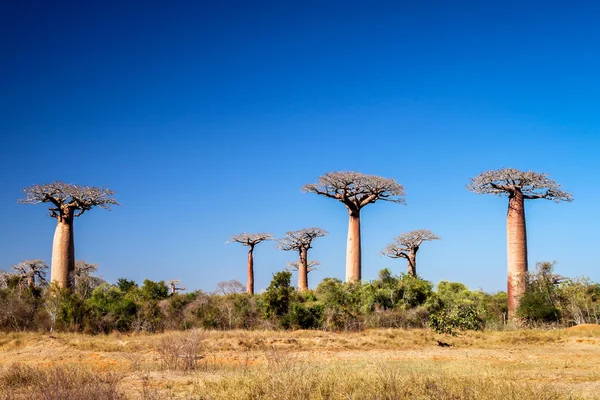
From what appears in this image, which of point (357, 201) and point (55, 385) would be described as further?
point (357, 201)

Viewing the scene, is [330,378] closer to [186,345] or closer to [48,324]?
[186,345]

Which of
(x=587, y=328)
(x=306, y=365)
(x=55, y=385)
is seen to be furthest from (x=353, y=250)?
(x=55, y=385)

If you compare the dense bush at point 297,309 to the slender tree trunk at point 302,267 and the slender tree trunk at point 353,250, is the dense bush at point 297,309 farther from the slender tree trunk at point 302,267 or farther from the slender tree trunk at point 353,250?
the slender tree trunk at point 302,267

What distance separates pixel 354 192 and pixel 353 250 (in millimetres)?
2765

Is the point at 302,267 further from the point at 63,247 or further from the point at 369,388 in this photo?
the point at 369,388

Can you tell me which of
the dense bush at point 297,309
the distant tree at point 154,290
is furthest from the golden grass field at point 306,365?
the distant tree at point 154,290

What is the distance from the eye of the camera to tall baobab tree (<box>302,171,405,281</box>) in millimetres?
27188

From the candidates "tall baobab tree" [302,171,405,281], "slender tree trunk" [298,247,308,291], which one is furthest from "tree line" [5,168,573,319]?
"slender tree trunk" [298,247,308,291]

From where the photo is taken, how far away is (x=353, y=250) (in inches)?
1069

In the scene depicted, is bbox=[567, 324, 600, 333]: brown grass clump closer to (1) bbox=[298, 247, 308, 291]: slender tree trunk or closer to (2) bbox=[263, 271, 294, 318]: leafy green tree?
(2) bbox=[263, 271, 294, 318]: leafy green tree

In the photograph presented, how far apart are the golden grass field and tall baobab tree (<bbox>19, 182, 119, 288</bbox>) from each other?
7.11 meters

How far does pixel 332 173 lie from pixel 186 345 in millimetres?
16786

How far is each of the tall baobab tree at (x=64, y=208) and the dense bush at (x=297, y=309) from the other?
1786 mm

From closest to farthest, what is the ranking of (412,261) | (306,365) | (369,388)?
(369,388) < (306,365) < (412,261)
